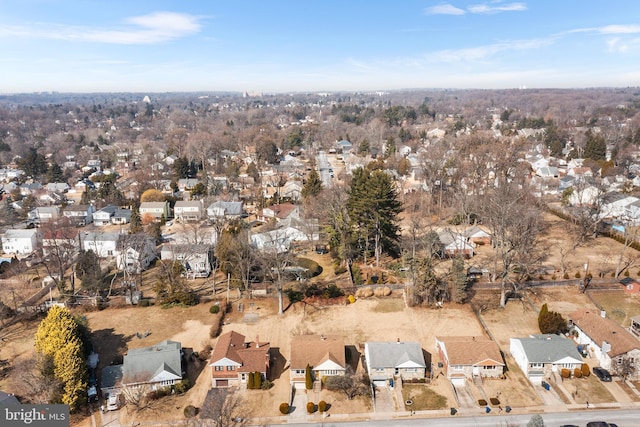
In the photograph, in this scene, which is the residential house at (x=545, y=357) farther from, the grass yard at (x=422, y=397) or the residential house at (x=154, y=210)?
the residential house at (x=154, y=210)

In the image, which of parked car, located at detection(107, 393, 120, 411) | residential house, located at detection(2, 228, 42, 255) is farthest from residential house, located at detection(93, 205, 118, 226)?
parked car, located at detection(107, 393, 120, 411)

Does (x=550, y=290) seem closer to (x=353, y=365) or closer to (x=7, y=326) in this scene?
(x=353, y=365)

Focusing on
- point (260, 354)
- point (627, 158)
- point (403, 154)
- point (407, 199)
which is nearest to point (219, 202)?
point (407, 199)

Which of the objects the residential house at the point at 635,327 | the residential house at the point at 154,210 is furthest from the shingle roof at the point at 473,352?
the residential house at the point at 154,210

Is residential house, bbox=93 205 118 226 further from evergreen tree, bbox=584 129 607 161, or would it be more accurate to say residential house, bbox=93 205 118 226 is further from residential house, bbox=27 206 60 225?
evergreen tree, bbox=584 129 607 161

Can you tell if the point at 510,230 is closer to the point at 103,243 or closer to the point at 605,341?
the point at 605,341

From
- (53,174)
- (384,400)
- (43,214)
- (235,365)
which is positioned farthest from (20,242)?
(384,400)
